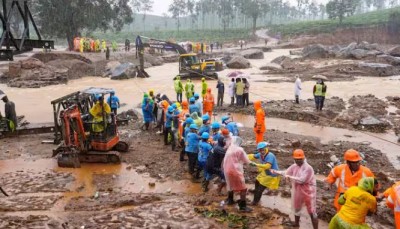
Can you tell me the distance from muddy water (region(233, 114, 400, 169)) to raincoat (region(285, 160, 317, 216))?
581 cm

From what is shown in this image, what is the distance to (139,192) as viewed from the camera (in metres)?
9.21

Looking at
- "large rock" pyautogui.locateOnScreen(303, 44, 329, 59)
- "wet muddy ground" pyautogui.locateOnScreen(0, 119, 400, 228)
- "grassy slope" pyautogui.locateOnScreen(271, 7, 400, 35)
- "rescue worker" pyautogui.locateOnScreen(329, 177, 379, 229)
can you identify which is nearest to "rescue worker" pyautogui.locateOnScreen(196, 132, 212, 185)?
"wet muddy ground" pyautogui.locateOnScreen(0, 119, 400, 228)

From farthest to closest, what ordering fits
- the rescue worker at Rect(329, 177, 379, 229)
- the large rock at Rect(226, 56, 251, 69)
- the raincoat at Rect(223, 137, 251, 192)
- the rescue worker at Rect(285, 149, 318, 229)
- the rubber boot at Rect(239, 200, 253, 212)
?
1. the large rock at Rect(226, 56, 251, 69)
2. the rubber boot at Rect(239, 200, 253, 212)
3. the raincoat at Rect(223, 137, 251, 192)
4. the rescue worker at Rect(285, 149, 318, 229)
5. the rescue worker at Rect(329, 177, 379, 229)

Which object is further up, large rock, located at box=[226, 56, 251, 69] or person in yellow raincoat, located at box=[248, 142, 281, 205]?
large rock, located at box=[226, 56, 251, 69]

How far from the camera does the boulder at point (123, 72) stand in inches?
1190

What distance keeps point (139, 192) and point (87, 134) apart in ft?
9.32

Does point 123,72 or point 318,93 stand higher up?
point 123,72

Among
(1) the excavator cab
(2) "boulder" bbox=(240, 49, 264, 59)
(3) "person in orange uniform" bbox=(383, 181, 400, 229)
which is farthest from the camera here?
(2) "boulder" bbox=(240, 49, 264, 59)

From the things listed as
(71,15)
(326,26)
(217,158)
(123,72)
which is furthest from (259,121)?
(326,26)

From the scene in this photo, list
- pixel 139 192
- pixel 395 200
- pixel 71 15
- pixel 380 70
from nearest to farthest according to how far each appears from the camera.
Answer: pixel 395 200, pixel 139 192, pixel 380 70, pixel 71 15

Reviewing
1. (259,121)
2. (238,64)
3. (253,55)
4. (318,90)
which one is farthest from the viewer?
(253,55)

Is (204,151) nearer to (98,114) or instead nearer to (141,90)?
(98,114)

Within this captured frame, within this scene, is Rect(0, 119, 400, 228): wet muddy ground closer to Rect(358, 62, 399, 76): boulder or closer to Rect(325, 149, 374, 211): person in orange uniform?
Rect(325, 149, 374, 211): person in orange uniform

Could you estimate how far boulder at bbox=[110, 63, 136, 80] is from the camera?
30.2m
